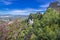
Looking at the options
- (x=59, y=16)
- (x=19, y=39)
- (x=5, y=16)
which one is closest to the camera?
(x=59, y=16)

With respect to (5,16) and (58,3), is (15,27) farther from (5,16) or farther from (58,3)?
(5,16)

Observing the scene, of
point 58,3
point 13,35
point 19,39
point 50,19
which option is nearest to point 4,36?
point 13,35

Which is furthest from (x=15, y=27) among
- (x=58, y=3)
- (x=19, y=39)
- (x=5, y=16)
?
(x=5, y=16)

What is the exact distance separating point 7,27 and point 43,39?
55.5ft

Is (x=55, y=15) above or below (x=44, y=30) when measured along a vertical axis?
above

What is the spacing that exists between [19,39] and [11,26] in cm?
702

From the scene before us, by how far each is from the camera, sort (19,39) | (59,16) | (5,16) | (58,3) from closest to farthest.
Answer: (59,16)
(58,3)
(19,39)
(5,16)

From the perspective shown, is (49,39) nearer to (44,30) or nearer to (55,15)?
(44,30)

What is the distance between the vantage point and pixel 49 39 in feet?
36.2

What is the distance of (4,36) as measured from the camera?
85.6 ft

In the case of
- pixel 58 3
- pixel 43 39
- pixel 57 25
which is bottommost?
pixel 43 39

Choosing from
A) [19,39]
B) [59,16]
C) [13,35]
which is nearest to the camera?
[59,16]

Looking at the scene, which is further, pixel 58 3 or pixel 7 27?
pixel 7 27

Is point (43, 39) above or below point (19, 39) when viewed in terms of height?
above
